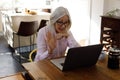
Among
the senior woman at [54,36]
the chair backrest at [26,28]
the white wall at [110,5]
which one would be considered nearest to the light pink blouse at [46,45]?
the senior woman at [54,36]

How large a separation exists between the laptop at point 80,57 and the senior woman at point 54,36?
1.44 feet

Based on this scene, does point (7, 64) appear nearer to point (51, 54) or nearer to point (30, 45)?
point (30, 45)

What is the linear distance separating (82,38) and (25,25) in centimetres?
184

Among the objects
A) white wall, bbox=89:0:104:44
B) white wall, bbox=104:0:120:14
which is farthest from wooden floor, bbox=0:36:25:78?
white wall, bbox=104:0:120:14

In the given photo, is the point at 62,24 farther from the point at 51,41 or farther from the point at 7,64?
the point at 7,64

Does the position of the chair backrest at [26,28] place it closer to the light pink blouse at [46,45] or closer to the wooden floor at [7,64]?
the wooden floor at [7,64]

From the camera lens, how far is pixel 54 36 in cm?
199

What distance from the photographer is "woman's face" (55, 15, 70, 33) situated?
6.36 feet

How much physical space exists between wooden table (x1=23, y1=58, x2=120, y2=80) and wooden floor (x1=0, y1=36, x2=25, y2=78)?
4.99 feet

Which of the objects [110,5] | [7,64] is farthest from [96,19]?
[7,64]

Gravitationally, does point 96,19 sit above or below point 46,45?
above

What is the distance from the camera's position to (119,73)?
54.3 inches

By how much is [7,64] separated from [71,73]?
252 cm

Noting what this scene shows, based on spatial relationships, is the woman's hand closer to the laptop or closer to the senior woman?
the senior woman
